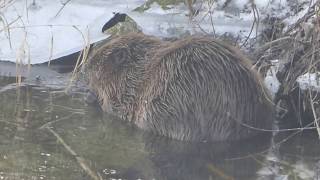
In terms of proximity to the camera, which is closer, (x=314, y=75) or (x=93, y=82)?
(x=314, y=75)

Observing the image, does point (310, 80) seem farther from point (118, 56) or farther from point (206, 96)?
→ point (118, 56)

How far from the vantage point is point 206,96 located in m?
4.52

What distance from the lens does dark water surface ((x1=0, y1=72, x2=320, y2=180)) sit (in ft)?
13.2

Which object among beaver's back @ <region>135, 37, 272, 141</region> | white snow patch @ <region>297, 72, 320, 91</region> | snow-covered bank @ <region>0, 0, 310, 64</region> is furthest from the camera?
snow-covered bank @ <region>0, 0, 310, 64</region>

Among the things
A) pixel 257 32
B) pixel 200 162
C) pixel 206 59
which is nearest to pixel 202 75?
pixel 206 59

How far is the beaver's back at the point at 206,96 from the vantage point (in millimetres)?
4523

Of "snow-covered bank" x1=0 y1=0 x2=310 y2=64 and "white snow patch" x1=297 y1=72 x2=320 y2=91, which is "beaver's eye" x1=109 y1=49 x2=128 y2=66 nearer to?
"snow-covered bank" x1=0 y1=0 x2=310 y2=64

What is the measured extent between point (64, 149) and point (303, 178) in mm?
1367

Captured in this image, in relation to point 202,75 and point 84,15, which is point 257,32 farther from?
point 84,15

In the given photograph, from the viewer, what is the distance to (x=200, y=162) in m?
4.26

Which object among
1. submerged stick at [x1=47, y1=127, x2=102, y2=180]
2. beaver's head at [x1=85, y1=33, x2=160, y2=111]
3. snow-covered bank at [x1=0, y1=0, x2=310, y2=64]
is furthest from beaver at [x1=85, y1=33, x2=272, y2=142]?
snow-covered bank at [x1=0, y1=0, x2=310, y2=64]

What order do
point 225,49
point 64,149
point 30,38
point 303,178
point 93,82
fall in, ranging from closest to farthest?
point 303,178
point 64,149
point 225,49
point 93,82
point 30,38

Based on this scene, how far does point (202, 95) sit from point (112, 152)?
65 centimetres

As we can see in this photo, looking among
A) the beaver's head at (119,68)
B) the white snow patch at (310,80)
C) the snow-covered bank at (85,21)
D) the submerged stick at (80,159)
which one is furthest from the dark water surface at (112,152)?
the snow-covered bank at (85,21)
